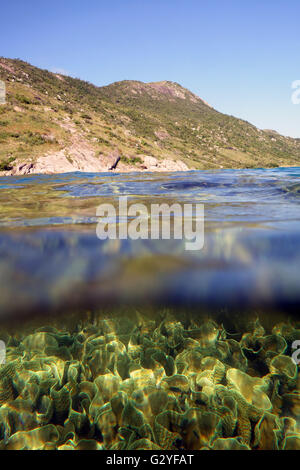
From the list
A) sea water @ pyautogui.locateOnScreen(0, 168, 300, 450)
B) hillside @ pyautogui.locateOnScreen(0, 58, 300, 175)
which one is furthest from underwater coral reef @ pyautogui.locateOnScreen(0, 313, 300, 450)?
hillside @ pyautogui.locateOnScreen(0, 58, 300, 175)

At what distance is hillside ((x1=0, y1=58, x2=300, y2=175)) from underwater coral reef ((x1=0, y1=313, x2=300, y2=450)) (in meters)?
27.7

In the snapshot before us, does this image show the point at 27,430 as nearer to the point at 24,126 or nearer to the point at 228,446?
the point at 228,446

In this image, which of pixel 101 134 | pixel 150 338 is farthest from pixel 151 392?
pixel 101 134

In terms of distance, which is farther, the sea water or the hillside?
the hillside

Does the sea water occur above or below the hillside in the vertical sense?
below

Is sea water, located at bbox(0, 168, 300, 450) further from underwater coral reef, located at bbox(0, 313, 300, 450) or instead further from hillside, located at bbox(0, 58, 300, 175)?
hillside, located at bbox(0, 58, 300, 175)

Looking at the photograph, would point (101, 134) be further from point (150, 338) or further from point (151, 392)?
point (151, 392)

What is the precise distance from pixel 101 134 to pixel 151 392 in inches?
1759

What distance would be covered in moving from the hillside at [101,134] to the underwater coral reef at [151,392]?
2766 cm

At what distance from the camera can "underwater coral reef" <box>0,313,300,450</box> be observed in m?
1.38

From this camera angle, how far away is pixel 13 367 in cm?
184

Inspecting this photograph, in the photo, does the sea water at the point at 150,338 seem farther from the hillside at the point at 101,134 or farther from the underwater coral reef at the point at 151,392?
the hillside at the point at 101,134

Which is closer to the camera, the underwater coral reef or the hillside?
the underwater coral reef

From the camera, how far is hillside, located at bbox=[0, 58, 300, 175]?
102ft
